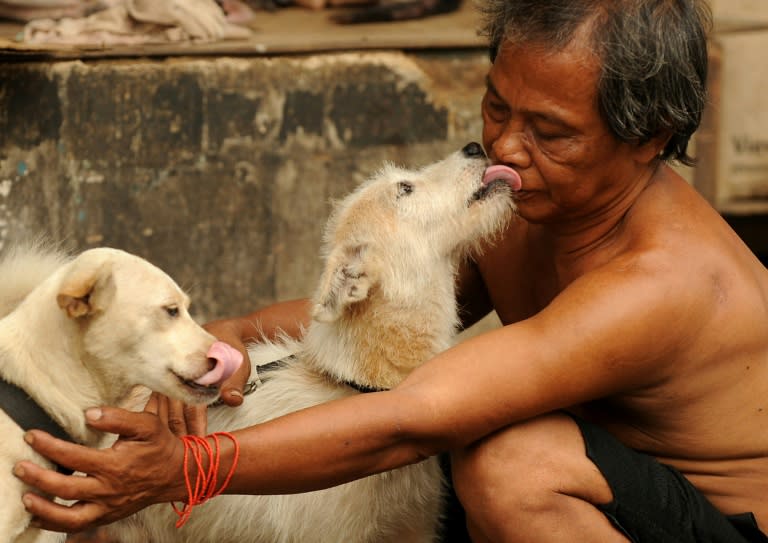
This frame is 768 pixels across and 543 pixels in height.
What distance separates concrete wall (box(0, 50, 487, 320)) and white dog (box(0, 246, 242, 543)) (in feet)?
6.04

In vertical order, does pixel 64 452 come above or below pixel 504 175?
below

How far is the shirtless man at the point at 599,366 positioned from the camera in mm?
2633

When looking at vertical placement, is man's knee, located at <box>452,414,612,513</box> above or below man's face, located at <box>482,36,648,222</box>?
below

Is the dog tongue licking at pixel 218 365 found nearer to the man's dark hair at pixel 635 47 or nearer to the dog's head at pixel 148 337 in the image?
the dog's head at pixel 148 337

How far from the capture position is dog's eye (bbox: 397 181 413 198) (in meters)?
3.27

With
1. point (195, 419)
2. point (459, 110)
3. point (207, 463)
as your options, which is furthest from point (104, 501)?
point (459, 110)

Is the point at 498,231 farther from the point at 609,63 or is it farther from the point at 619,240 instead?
the point at 609,63

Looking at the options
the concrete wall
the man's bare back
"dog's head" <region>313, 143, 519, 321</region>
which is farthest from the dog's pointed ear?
the concrete wall

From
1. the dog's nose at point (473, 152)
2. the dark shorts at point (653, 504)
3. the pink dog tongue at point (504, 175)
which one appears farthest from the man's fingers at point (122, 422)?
the dog's nose at point (473, 152)

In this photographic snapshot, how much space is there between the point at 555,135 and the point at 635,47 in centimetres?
29

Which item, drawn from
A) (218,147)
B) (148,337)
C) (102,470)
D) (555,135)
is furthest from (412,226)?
(218,147)

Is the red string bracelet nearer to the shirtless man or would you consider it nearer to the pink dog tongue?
the shirtless man

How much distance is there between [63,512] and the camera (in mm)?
2352

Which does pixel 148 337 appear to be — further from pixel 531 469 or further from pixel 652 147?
pixel 652 147
